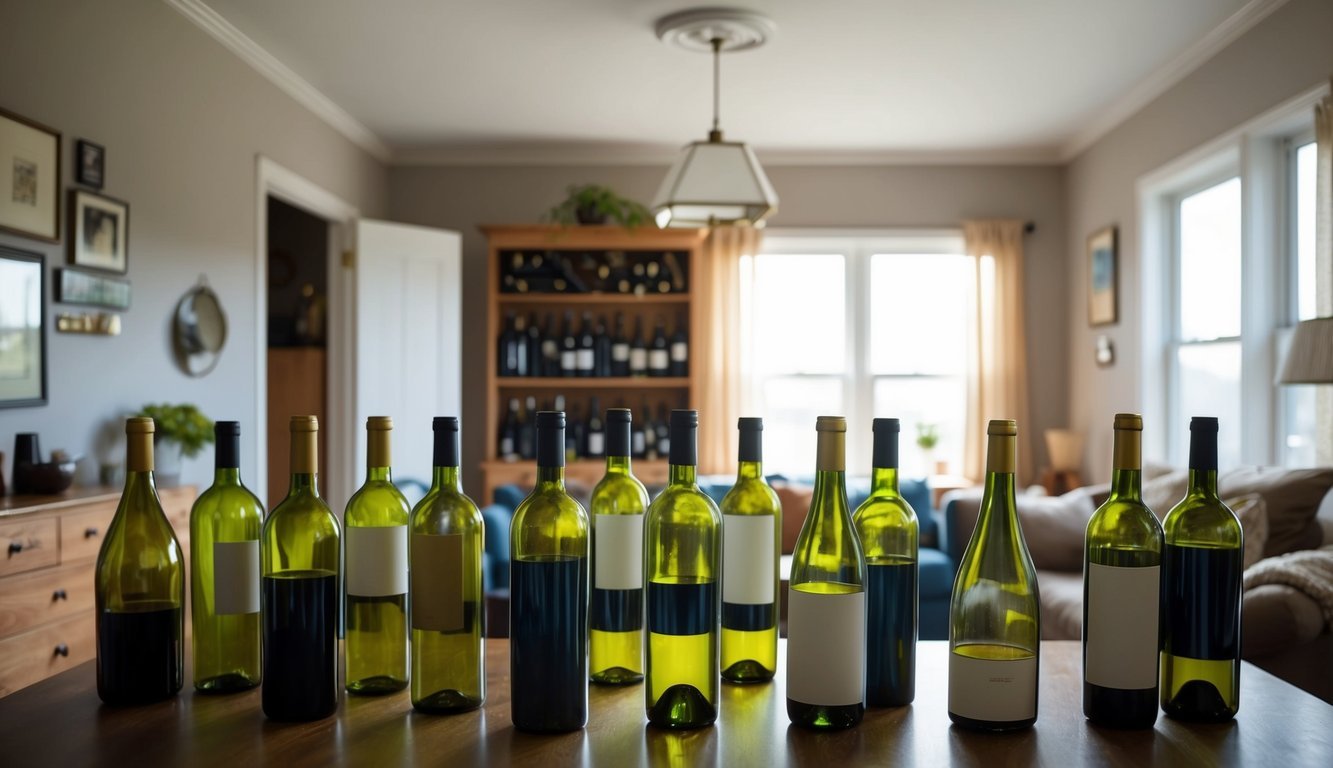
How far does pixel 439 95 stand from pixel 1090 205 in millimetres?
3795

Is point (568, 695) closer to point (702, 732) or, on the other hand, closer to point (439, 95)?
point (702, 732)

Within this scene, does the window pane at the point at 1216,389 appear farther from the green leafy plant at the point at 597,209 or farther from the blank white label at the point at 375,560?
the blank white label at the point at 375,560

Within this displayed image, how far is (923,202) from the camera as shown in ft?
21.9

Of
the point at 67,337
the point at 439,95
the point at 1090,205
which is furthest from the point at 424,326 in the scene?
the point at 1090,205

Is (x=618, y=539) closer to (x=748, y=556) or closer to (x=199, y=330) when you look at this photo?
(x=748, y=556)

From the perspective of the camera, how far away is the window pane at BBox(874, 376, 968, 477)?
6.68 metres

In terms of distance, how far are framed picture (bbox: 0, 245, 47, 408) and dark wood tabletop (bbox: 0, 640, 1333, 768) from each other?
2373 mm

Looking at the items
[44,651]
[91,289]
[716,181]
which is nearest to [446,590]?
[44,651]

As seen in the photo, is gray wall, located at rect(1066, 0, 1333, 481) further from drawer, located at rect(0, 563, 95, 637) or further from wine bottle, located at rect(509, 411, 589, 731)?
drawer, located at rect(0, 563, 95, 637)

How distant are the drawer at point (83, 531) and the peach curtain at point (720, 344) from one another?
156 inches

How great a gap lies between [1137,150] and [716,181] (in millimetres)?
2643

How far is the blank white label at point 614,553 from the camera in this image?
1.03m

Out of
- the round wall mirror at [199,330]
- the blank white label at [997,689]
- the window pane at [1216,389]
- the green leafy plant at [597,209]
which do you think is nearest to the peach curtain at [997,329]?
the window pane at [1216,389]

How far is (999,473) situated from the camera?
978 mm
